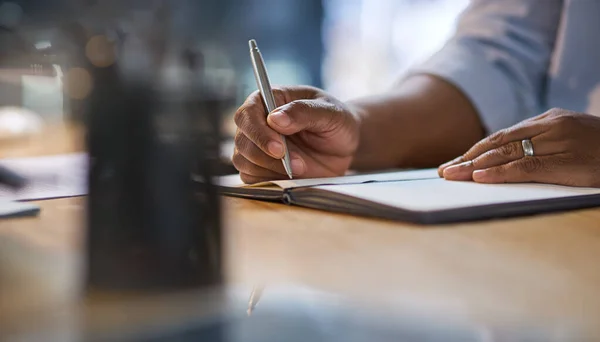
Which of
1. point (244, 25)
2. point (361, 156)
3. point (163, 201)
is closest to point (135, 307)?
point (163, 201)

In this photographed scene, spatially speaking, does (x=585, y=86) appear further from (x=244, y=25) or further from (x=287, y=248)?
(x=244, y=25)

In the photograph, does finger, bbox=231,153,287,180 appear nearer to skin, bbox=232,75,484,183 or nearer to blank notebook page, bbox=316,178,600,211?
skin, bbox=232,75,484,183

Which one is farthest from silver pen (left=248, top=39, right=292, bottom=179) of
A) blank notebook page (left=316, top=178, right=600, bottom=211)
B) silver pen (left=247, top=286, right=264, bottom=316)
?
silver pen (left=247, top=286, right=264, bottom=316)

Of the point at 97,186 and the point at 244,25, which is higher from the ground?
the point at 244,25

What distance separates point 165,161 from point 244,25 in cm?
178

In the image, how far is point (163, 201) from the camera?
231mm

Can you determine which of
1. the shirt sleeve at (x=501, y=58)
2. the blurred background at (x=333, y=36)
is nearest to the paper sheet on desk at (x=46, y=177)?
the blurred background at (x=333, y=36)

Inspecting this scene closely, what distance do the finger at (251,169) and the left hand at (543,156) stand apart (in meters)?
0.17

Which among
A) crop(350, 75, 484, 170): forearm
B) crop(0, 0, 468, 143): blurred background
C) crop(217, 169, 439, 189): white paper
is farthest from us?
crop(0, 0, 468, 143): blurred background

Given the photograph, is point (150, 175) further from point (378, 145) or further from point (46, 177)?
point (378, 145)

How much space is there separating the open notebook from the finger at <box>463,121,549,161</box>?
0.06m

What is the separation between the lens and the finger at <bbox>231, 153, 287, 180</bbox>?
62 centimetres

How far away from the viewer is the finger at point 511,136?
0.59 metres

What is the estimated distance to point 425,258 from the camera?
12.4 inches
